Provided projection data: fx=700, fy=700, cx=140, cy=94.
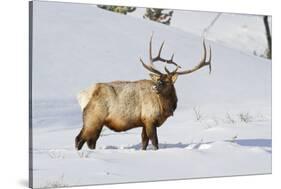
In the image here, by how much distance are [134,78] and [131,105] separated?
23 centimetres

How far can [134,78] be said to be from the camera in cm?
604

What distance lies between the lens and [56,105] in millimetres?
5703

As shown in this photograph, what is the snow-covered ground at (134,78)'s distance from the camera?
18.6 feet

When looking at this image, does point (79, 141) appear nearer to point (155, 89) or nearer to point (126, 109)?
point (126, 109)

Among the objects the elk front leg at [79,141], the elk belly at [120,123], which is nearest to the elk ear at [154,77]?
the elk belly at [120,123]

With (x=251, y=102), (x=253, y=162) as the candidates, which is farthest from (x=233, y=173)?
(x=251, y=102)

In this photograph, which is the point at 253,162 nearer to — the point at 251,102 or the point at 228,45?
the point at 251,102

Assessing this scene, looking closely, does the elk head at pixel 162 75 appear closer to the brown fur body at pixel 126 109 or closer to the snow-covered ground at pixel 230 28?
the brown fur body at pixel 126 109

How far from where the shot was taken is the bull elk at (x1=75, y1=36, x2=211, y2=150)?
5.85 metres

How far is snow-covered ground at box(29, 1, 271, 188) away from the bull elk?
56 millimetres

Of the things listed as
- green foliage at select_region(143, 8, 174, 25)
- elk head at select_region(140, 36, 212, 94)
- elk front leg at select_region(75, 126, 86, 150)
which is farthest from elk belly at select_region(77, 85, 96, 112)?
A: green foliage at select_region(143, 8, 174, 25)

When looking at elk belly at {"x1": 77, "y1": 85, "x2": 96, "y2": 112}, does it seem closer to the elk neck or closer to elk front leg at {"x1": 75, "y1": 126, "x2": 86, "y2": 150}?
elk front leg at {"x1": 75, "y1": 126, "x2": 86, "y2": 150}

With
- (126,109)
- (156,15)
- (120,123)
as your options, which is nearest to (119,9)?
(156,15)

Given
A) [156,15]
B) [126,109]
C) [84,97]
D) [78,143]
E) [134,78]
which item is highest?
[156,15]
